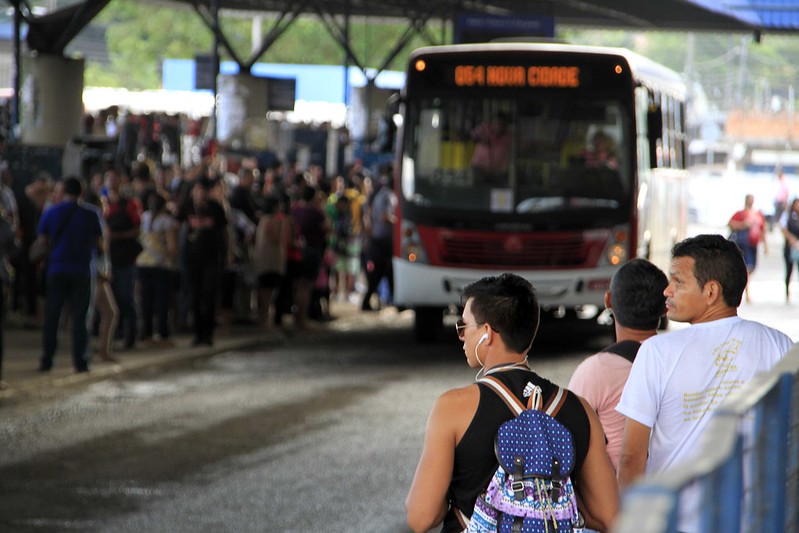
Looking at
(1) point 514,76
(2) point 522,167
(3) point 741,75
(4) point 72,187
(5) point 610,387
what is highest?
(3) point 741,75

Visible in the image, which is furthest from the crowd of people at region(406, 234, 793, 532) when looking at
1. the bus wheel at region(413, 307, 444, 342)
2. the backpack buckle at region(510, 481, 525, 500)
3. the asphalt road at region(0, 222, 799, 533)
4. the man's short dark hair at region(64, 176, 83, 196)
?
the bus wheel at region(413, 307, 444, 342)

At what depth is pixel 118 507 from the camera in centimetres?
870

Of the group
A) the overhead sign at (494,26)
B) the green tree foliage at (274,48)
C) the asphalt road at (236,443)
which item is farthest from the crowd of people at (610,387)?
the green tree foliage at (274,48)

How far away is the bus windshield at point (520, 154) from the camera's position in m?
17.3

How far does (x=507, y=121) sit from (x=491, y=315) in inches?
527

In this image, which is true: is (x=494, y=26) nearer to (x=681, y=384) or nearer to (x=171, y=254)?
(x=171, y=254)

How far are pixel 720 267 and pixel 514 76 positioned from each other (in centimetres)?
1304

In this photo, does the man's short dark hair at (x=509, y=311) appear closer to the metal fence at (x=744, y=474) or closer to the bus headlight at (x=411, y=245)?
the metal fence at (x=744, y=474)

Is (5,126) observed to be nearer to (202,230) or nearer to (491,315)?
(202,230)

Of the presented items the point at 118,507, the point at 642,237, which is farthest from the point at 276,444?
the point at 642,237

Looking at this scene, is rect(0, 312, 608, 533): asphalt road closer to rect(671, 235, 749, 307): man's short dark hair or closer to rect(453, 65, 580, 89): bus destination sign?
rect(453, 65, 580, 89): bus destination sign

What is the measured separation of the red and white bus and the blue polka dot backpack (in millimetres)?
13276

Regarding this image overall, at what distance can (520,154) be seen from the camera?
1727 centimetres

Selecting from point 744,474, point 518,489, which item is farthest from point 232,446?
point 744,474
